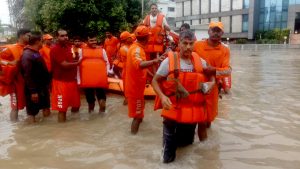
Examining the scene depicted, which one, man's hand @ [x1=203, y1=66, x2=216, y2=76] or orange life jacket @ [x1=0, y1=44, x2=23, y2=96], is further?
orange life jacket @ [x1=0, y1=44, x2=23, y2=96]

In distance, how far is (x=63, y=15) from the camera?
41.4 ft

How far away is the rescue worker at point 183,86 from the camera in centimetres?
433

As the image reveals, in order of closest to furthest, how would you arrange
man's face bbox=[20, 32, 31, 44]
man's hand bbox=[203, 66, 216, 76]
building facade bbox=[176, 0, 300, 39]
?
man's hand bbox=[203, 66, 216, 76] < man's face bbox=[20, 32, 31, 44] < building facade bbox=[176, 0, 300, 39]

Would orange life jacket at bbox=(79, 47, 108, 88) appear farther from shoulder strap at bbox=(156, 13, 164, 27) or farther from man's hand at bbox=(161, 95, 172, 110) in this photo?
man's hand at bbox=(161, 95, 172, 110)

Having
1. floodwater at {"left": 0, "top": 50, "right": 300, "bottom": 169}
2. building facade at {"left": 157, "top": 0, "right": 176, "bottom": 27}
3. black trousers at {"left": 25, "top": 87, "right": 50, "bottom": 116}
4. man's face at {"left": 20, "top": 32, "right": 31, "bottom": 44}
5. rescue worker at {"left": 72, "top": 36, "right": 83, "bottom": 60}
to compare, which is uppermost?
building facade at {"left": 157, "top": 0, "right": 176, "bottom": 27}

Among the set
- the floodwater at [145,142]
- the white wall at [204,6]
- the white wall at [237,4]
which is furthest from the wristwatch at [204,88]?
the white wall at [204,6]

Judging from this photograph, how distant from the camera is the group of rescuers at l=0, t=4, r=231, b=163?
4383 millimetres

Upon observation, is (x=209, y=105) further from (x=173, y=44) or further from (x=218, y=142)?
(x=173, y=44)

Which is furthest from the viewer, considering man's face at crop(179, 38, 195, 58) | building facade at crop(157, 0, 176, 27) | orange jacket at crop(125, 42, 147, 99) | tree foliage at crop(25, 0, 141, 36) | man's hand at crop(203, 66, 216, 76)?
building facade at crop(157, 0, 176, 27)

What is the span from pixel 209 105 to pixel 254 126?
6.13 feet

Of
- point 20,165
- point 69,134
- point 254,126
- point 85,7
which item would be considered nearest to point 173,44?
point 254,126

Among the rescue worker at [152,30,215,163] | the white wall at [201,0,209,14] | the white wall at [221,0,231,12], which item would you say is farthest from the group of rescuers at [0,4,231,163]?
the white wall at [201,0,209,14]

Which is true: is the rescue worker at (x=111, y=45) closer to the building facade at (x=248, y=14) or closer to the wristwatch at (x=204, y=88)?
the wristwatch at (x=204, y=88)

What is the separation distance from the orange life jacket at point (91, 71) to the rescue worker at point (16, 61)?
1.13 meters
